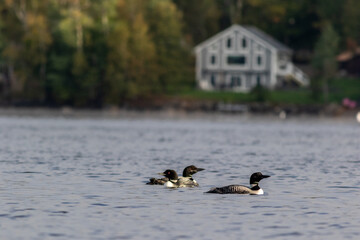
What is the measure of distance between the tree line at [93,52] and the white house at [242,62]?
14.9 ft

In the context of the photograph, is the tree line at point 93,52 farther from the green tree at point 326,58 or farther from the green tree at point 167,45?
the green tree at point 326,58

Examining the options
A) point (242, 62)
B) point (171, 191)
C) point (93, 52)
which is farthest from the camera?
point (242, 62)

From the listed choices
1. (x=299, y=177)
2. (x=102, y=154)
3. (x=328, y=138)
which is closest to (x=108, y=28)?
(x=328, y=138)

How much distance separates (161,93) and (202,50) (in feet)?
53.0

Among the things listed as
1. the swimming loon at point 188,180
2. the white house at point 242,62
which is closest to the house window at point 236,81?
the white house at point 242,62

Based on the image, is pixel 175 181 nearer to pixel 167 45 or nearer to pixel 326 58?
pixel 167 45

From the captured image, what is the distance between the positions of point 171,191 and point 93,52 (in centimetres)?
10174

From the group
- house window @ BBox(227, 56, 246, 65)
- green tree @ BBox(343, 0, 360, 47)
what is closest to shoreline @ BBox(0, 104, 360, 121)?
house window @ BBox(227, 56, 246, 65)

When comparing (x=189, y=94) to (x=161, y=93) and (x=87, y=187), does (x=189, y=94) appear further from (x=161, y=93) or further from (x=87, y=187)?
(x=87, y=187)

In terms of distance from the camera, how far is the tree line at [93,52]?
131 meters

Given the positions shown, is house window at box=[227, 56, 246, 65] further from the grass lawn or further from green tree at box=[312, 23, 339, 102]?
green tree at box=[312, 23, 339, 102]

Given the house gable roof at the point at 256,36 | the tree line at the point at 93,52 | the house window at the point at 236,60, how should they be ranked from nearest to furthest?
the tree line at the point at 93,52, the house gable roof at the point at 256,36, the house window at the point at 236,60

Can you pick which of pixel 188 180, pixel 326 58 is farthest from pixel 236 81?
pixel 188 180

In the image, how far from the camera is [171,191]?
1323 inches
